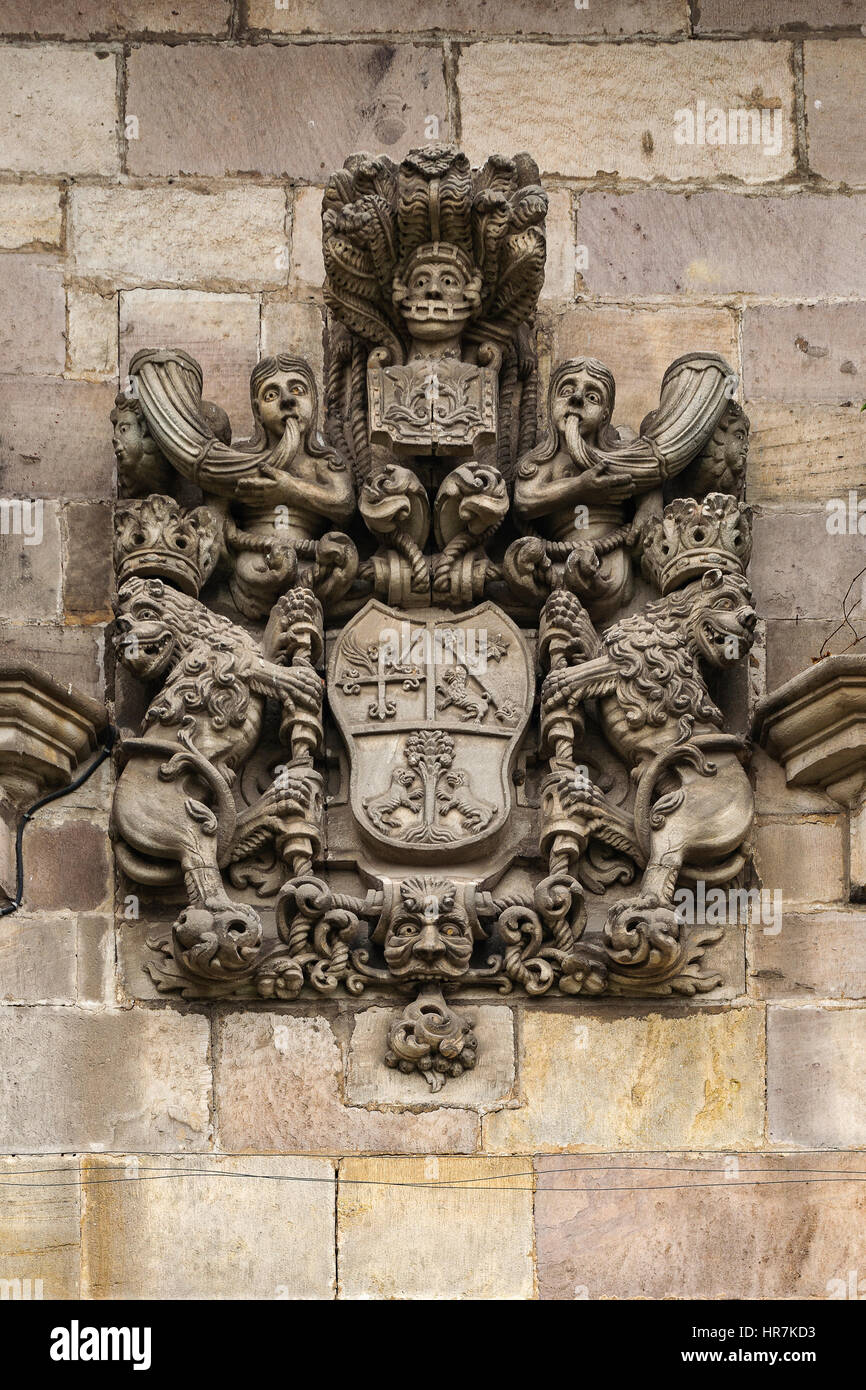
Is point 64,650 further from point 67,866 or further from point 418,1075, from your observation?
point 418,1075

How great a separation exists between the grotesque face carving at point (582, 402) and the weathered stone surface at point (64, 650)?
126 cm

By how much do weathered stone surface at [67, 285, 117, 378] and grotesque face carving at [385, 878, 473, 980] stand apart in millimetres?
1773

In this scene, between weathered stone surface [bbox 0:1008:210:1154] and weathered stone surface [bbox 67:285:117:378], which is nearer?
weathered stone surface [bbox 0:1008:210:1154]

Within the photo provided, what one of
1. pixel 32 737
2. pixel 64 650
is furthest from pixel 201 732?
pixel 64 650

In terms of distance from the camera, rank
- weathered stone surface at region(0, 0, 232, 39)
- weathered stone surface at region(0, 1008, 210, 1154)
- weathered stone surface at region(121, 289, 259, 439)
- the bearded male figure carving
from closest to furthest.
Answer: weathered stone surface at region(0, 1008, 210, 1154)
the bearded male figure carving
weathered stone surface at region(121, 289, 259, 439)
weathered stone surface at region(0, 0, 232, 39)

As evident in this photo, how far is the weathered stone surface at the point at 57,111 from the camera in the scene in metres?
7.71

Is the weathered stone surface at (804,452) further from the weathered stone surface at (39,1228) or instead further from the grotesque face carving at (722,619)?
the weathered stone surface at (39,1228)

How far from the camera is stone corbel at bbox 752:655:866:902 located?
671 cm

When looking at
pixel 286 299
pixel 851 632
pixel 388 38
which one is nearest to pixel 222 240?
pixel 286 299

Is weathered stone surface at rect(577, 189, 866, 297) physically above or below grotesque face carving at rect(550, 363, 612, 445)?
above

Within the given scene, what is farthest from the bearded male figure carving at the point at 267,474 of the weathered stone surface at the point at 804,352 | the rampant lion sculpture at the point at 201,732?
the weathered stone surface at the point at 804,352

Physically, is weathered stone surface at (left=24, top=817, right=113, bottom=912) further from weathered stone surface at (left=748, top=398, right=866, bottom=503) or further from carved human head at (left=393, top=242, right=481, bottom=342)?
weathered stone surface at (left=748, top=398, right=866, bottom=503)

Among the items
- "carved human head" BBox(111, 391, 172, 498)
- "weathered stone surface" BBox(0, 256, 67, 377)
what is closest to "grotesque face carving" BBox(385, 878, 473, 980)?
"carved human head" BBox(111, 391, 172, 498)
